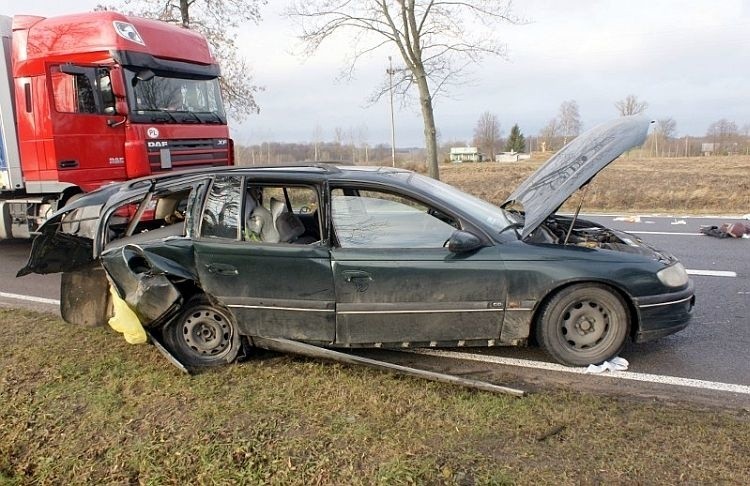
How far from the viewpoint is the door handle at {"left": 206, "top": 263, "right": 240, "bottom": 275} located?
3668mm

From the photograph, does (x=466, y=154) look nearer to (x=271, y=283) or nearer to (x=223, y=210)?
(x=223, y=210)

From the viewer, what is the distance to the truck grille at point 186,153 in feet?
25.7

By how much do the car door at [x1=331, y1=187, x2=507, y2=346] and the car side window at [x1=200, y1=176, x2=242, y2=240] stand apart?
0.79 m

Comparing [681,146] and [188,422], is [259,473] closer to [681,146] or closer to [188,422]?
[188,422]

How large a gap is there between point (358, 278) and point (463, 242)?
773 millimetres

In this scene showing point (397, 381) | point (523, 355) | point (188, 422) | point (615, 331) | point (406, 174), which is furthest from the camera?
point (406, 174)

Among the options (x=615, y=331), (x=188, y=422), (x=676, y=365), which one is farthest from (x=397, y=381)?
(x=676, y=365)

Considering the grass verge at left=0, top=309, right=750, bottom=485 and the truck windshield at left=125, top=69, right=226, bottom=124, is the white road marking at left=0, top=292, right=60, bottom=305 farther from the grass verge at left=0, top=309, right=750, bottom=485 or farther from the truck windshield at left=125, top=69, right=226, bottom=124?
the truck windshield at left=125, top=69, right=226, bottom=124

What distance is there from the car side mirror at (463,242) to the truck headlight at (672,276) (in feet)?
4.30

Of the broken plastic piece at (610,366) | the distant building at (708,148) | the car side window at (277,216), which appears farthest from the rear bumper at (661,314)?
the distant building at (708,148)

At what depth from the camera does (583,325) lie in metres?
3.71

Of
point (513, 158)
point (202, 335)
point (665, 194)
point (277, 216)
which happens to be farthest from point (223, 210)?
point (513, 158)

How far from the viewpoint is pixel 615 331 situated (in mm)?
3686

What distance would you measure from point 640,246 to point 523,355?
1278 millimetres
